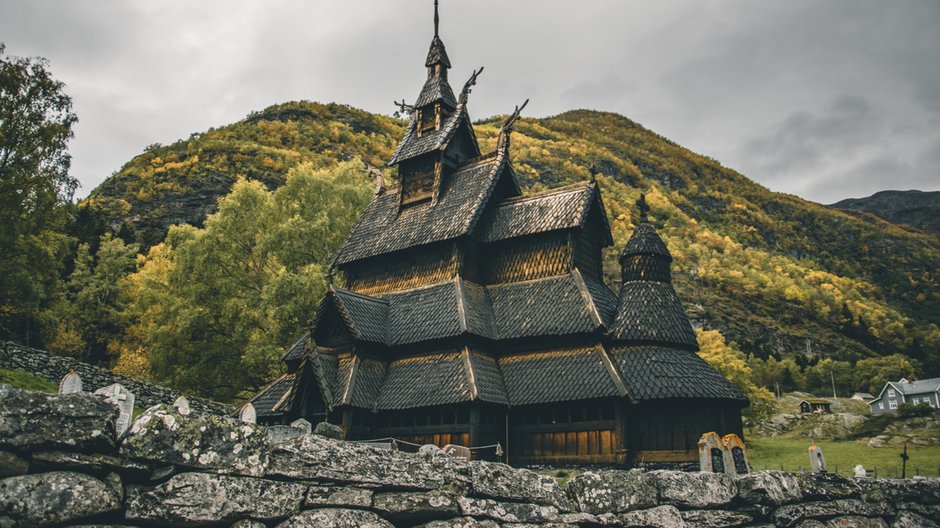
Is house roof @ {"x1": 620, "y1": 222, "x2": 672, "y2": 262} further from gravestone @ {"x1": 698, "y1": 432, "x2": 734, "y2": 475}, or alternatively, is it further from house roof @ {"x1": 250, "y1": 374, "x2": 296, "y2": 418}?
house roof @ {"x1": 250, "y1": 374, "x2": 296, "y2": 418}

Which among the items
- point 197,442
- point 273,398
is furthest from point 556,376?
point 197,442

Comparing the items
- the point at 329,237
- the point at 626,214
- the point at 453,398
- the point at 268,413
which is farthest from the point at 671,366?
the point at 626,214

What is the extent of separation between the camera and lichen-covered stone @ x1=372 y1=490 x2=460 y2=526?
6.36 m

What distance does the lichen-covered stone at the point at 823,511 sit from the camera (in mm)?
8664

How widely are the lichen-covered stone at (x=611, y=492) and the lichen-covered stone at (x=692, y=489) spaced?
190mm

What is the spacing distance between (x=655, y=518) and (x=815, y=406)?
8450cm

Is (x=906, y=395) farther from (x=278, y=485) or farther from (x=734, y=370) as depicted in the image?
(x=278, y=485)

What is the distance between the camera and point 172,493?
535 cm

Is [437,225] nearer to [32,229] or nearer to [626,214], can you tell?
[32,229]

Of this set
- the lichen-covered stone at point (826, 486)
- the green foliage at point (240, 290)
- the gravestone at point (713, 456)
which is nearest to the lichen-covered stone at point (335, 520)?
the lichen-covered stone at point (826, 486)

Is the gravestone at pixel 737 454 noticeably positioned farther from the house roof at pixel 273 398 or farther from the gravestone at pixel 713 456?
the house roof at pixel 273 398

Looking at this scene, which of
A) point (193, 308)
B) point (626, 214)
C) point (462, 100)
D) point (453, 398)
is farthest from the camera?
point (626, 214)

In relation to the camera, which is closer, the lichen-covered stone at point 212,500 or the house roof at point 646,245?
the lichen-covered stone at point 212,500

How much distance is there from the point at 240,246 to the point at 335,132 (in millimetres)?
101063
